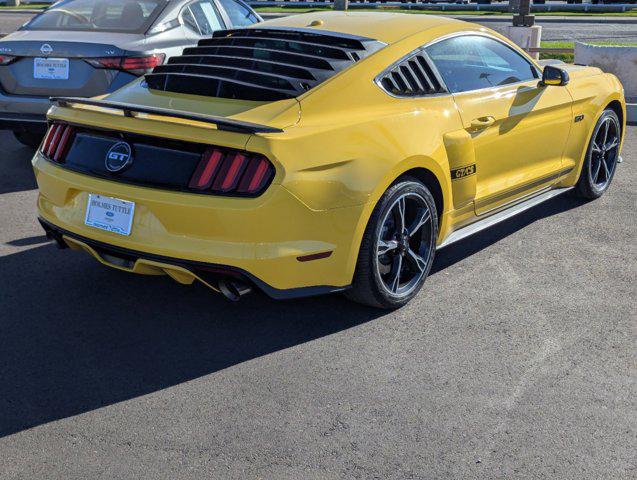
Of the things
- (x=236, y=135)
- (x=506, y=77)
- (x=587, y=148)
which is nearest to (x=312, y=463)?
(x=236, y=135)

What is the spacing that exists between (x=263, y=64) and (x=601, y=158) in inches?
135

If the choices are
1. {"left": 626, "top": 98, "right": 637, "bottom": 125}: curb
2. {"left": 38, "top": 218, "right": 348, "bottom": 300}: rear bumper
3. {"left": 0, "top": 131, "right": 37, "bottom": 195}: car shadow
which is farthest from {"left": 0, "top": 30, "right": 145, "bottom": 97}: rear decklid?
{"left": 626, "top": 98, "right": 637, "bottom": 125}: curb

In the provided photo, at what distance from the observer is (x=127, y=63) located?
702 centimetres

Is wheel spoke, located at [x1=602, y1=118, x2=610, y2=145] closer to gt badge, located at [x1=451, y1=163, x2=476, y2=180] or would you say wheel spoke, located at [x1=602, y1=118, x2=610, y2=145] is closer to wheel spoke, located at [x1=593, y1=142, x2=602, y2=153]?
wheel spoke, located at [x1=593, y1=142, x2=602, y2=153]

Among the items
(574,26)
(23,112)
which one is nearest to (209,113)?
(23,112)

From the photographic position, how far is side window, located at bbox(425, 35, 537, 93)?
507 cm

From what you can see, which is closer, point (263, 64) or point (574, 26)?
point (263, 64)

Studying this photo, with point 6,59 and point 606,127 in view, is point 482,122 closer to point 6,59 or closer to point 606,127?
point 606,127

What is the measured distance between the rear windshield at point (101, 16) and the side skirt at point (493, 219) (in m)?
3.74

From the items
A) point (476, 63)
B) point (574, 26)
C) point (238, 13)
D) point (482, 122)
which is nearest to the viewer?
point (482, 122)

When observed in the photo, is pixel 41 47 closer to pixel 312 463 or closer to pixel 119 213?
pixel 119 213

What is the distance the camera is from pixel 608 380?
3.93 meters

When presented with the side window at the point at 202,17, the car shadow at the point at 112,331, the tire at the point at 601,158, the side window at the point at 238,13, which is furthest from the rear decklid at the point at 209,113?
the side window at the point at 238,13

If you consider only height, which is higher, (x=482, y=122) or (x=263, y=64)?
(x=263, y=64)
